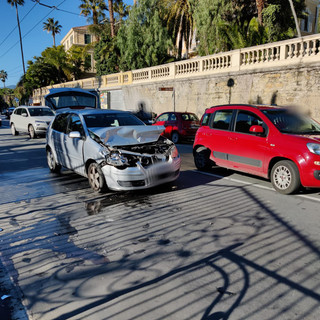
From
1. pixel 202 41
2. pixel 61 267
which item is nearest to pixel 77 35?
pixel 202 41

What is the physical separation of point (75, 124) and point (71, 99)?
10784mm

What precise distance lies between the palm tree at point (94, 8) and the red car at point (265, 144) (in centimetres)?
3316

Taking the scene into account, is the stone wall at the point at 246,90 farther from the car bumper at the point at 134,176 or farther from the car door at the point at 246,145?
the car bumper at the point at 134,176

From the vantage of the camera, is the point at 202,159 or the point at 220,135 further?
the point at 202,159

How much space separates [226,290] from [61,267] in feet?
5.80

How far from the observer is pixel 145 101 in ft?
83.7

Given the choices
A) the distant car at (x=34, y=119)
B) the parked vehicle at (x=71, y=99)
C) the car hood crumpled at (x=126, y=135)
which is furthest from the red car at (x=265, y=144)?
the distant car at (x=34, y=119)

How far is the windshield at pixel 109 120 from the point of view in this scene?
22.6ft

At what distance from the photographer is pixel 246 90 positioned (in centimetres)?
1675

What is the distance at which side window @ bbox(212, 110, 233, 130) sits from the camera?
750 centimetres

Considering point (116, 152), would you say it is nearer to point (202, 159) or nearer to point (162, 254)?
point (162, 254)

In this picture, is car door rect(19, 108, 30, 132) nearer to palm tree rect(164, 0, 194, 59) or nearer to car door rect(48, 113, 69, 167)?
car door rect(48, 113, 69, 167)

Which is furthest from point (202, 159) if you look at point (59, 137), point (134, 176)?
point (59, 137)

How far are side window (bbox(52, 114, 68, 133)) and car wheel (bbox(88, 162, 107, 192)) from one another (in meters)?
1.76
